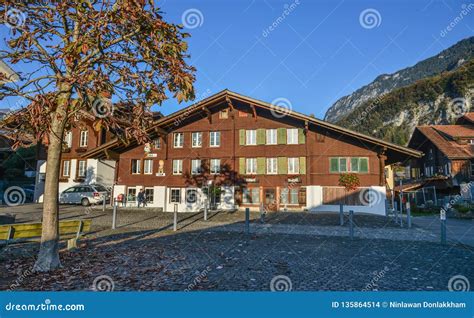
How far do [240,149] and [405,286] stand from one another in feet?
73.5

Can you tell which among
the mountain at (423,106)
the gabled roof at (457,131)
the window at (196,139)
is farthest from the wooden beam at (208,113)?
the mountain at (423,106)

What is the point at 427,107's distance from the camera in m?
110

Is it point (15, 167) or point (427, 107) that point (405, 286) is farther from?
point (427, 107)

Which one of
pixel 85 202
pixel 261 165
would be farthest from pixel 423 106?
pixel 85 202

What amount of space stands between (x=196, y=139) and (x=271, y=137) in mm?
7096

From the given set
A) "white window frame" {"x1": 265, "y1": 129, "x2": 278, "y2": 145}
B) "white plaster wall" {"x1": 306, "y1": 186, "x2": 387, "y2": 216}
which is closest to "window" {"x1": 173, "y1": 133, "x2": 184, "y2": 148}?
"white window frame" {"x1": 265, "y1": 129, "x2": 278, "y2": 145}

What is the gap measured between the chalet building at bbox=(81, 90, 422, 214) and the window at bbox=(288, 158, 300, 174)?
0.09 metres

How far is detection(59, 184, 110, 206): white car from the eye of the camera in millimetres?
27594

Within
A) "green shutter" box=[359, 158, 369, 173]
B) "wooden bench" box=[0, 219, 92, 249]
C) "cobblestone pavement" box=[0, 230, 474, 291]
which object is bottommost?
"cobblestone pavement" box=[0, 230, 474, 291]

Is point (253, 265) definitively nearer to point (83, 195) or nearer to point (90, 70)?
point (90, 70)

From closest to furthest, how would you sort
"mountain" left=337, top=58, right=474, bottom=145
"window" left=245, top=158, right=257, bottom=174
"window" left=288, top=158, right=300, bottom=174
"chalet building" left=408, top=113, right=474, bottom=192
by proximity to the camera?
"window" left=288, top=158, right=300, bottom=174, "window" left=245, top=158, right=257, bottom=174, "chalet building" left=408, top=113, right=474, bottom=192, "mountain" left=337, top=58, right=474, bottom=145

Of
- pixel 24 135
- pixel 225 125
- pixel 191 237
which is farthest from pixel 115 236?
pixel 225 125

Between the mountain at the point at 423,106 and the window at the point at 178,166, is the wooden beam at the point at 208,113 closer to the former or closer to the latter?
the window at the point at 178,166

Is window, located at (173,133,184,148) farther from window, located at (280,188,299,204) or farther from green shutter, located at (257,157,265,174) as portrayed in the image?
window, located at (280,188,299,204)
